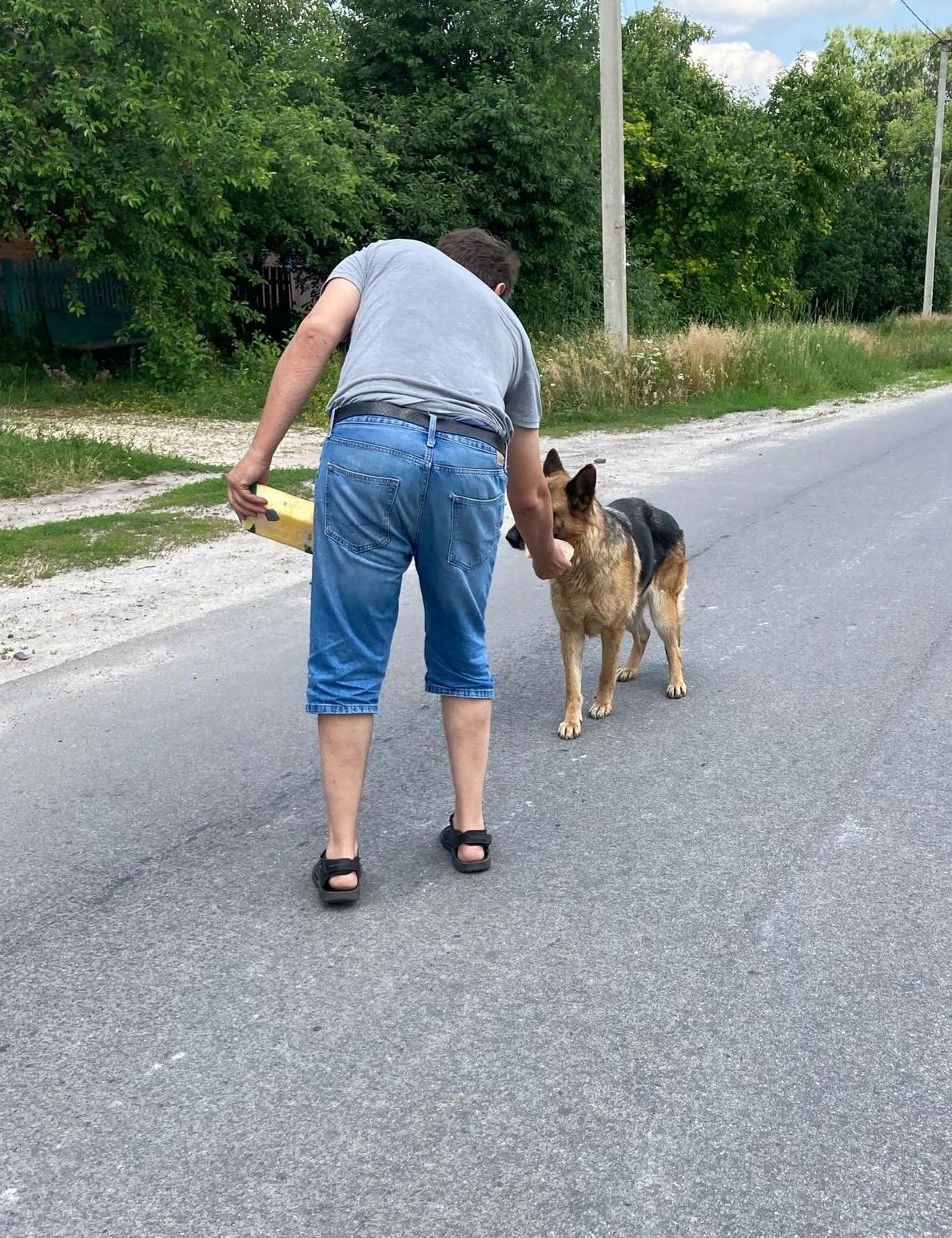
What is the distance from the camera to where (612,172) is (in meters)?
16.8

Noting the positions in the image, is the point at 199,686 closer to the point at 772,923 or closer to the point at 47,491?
the point at 772,923

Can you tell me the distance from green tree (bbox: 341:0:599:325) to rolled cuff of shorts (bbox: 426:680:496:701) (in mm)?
19037

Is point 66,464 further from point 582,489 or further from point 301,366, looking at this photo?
point 301,366

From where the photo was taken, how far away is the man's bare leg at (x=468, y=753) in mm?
3545

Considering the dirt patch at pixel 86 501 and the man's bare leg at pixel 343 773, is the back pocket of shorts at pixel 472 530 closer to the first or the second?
the man's bare leg at pixel 343 773

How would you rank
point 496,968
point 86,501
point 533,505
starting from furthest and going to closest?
point 86,501
point 533,505
point 496,968

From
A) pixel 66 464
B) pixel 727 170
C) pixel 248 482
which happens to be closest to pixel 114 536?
pixel 66 464

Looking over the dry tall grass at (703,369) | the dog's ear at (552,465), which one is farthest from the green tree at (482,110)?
the dog's ear at (552,465)

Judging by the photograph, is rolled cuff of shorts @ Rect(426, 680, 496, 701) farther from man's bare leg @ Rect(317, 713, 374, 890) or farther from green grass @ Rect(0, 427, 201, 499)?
green grass @ Rect(0, 427, 201, 499)

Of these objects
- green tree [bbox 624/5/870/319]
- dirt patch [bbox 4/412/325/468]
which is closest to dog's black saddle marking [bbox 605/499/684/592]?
dirt patch [bbox 4/412/325/468]

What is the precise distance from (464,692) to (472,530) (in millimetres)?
515

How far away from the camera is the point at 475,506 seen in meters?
3.26

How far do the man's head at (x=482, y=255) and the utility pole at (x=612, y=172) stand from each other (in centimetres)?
1383

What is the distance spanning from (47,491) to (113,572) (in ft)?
9.46
